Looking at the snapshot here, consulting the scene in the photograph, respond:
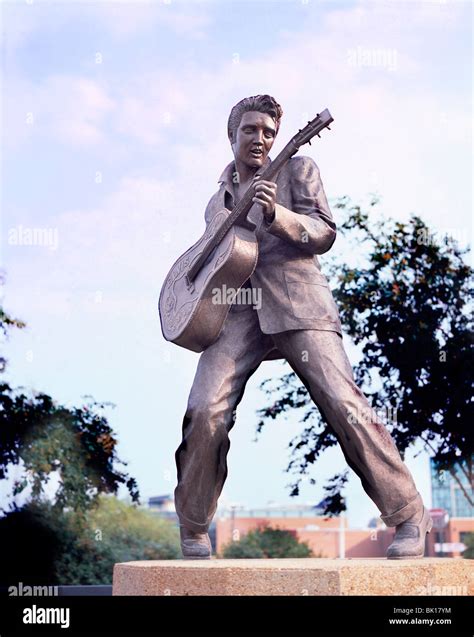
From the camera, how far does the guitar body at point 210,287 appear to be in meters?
4.71

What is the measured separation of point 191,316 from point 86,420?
28.6 ft

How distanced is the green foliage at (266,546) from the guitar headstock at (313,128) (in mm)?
12222

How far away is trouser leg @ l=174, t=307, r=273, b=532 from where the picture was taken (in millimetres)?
4715

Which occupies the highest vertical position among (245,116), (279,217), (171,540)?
(245,116)

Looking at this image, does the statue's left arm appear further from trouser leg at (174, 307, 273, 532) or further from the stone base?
the stone base

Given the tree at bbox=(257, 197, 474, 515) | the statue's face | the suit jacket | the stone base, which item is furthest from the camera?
the tree at bbox=(257, 197, 474, 515)

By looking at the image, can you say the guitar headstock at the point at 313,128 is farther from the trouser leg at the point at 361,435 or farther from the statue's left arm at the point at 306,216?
the trouser leg at the point at 361,435

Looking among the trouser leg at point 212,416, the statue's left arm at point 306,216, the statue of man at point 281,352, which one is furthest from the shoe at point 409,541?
the statue's left arm at point 306,216

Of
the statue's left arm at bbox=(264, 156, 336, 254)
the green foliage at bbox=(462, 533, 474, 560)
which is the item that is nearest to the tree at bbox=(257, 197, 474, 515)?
the green foliage at bbox=(462, 533, 474, 560)

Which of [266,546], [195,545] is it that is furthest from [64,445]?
[195,545]

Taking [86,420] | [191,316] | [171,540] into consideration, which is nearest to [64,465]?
[86,420]

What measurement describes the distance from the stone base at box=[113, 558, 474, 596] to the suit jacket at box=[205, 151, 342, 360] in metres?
1.23

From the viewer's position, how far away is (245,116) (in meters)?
5.09
